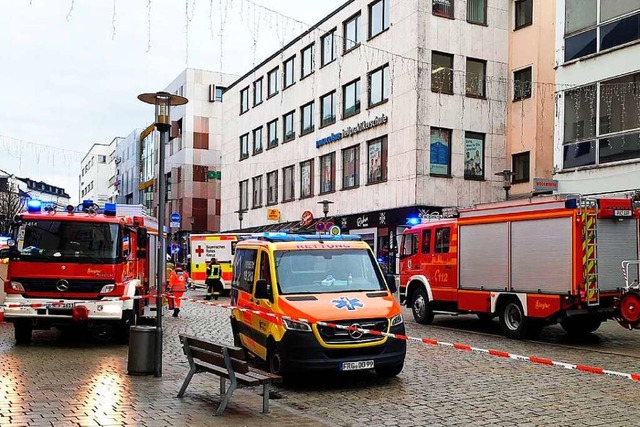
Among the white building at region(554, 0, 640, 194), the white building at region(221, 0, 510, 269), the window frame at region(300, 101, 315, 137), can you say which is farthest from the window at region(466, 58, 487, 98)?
the window frame at region(300, 101, 315, 137)

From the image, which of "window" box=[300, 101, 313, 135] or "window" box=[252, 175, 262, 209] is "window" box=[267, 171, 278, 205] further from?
"window" box=[300, 101, 313, 135]

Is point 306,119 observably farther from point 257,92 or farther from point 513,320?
point 513,320

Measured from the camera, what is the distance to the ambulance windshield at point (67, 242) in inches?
549

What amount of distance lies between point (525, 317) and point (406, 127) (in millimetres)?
18339

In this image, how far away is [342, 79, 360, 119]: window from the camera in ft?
123

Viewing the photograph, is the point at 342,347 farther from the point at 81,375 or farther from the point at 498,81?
the point at 498,81

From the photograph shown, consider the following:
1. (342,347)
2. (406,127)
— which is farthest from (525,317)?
(406,127)

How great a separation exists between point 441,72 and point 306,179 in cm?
1340

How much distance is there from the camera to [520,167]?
3375 cm

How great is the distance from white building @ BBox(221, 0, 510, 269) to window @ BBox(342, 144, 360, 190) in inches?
2.1

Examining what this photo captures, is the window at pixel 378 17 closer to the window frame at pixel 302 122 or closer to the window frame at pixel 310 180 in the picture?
the window frame at pixel 302 122

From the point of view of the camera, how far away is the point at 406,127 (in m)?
32.6

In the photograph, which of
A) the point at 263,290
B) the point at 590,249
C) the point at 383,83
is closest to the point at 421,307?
the point at 590,249

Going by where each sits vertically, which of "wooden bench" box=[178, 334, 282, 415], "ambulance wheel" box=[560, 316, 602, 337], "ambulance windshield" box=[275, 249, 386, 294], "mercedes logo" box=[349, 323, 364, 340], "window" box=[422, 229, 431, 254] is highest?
"window" box=[422, 229, 431, 254]
